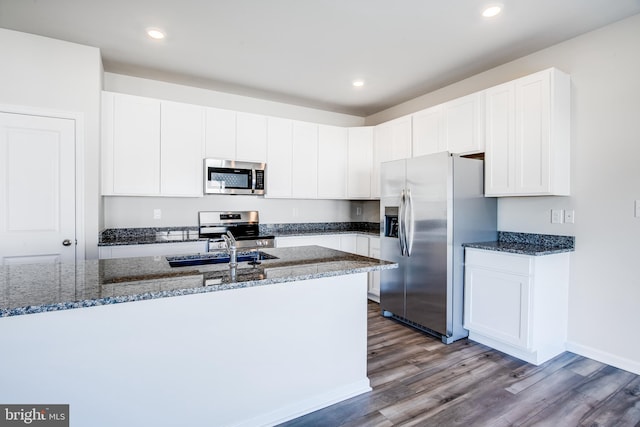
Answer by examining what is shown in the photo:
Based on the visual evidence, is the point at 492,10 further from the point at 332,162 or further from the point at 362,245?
the point at 362,245

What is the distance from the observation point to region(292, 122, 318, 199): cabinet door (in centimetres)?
436

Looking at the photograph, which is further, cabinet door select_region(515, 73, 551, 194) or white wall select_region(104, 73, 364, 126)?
white wall select_region(104, 73, 364, 126)

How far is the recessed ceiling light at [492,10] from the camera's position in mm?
2350

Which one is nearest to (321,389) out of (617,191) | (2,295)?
(2,295)

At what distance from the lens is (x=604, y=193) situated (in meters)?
2.64

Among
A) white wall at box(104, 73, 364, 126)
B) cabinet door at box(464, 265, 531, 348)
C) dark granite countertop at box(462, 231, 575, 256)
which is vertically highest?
white wall at box(104, 73, 364, 126)

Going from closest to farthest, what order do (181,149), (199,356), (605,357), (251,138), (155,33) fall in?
(199,356) < (605,357) < (155,33) < (181,149) < (251,138)

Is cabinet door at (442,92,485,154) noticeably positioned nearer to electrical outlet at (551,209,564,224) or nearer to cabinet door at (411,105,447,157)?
cabinet door at (411,105,447,157)

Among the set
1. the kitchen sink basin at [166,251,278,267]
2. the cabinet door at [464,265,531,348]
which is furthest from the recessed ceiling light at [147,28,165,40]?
the cabinet door at [464,265,531,348]

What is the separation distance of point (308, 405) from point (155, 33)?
3085 millimetres

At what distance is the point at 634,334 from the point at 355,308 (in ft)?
7.19

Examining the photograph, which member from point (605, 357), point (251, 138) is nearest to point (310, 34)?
point (251, 138)

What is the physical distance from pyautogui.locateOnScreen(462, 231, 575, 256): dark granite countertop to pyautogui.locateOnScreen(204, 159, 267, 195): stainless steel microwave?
2.44 metres

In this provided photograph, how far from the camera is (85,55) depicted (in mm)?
3055
